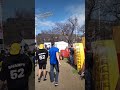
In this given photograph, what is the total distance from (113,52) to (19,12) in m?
2.75

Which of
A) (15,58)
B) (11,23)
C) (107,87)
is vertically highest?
(11,23)

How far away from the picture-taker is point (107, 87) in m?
5.16

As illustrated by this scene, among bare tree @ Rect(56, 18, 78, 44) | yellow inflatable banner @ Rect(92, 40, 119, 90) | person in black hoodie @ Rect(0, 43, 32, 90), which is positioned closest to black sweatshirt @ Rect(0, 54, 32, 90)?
person in black hoodie @ Rect(0, 43, 32, 90)

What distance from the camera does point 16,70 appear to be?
200 inches

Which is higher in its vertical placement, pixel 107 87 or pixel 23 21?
pixel 23 21

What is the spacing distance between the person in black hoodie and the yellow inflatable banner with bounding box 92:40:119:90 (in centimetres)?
100

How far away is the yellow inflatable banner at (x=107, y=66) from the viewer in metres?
5.02

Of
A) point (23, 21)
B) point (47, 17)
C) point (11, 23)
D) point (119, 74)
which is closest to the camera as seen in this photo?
point (119, 74)

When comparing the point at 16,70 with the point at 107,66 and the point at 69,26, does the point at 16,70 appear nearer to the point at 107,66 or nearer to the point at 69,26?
the point at 107,66

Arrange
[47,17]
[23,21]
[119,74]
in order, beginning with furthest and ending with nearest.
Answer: [47,17] → [23,21] → [119,74]

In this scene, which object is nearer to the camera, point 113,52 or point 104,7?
point 113,52

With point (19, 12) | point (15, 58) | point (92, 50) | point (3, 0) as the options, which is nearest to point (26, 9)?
point (19, 12)

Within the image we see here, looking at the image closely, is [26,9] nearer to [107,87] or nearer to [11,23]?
[11,23]

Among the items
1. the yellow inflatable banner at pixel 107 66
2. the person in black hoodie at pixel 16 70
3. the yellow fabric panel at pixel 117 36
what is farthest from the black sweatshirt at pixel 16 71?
the yellow fabric panel at pixel 117 36
